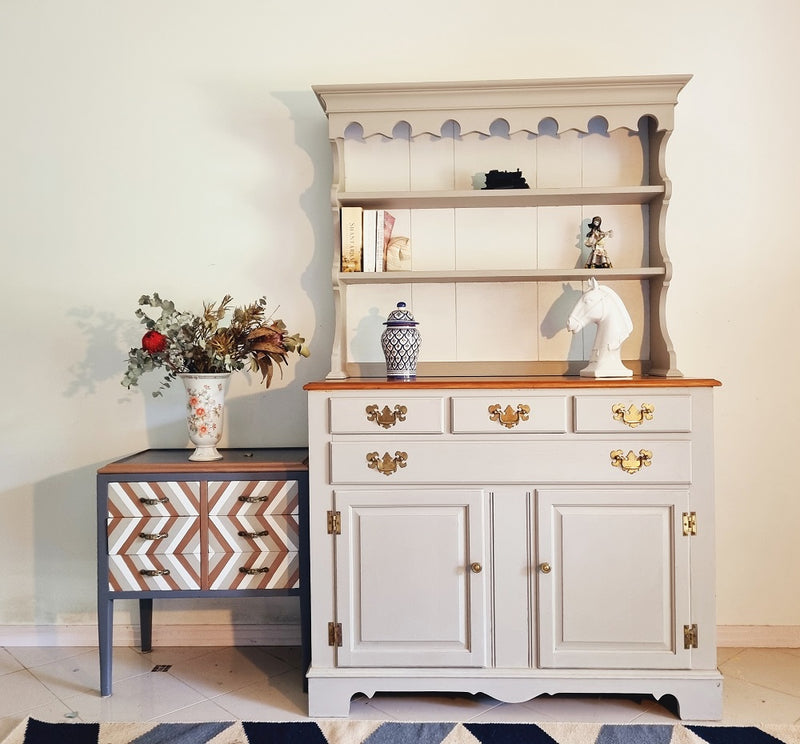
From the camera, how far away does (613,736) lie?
195 centimetres

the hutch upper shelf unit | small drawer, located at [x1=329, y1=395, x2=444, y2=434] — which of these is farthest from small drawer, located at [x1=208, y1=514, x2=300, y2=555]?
the hutch upper shelf unit

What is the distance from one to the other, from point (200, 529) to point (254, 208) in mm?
1216

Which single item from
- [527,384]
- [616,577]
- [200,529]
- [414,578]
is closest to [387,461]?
[414,578]

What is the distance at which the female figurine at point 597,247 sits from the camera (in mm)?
2387

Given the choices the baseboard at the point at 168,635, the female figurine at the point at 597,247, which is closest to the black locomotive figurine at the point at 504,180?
the female figurine at the point at 597,247

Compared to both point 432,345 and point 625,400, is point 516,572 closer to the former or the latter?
point 625,400

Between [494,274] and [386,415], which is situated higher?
[494,274]

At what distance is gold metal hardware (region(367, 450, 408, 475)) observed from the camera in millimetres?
2070

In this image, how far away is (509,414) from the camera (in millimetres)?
2051

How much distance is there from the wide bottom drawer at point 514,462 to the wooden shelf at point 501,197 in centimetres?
86

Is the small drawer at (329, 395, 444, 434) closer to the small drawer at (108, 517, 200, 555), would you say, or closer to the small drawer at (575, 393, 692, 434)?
the small drawer at (575, 393, 692, 434)

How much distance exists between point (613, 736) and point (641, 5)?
8.21 feet

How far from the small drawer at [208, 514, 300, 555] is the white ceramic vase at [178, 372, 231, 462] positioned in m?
0.24

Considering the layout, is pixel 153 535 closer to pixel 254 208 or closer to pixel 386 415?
pixel 386 415
